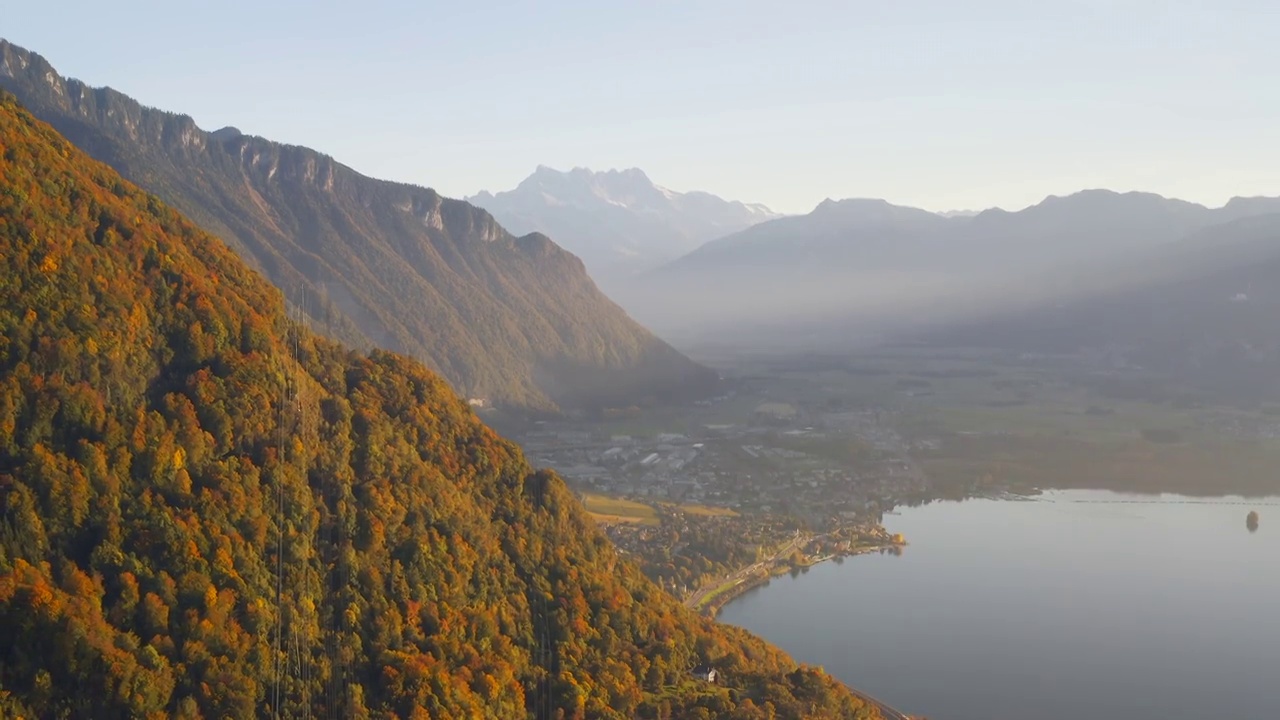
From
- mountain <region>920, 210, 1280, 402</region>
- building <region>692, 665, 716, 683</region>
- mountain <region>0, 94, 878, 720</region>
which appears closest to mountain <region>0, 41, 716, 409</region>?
mountain <region>0, 94, 878, 720</region>

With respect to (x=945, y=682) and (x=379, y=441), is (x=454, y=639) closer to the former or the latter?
(x=379, y=441)

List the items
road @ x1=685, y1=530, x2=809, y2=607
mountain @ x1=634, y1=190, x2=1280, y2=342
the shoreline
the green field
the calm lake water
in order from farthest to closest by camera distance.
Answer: mountain @ x1=634, y1=190, x2=1280, y2=342, the green field, road @ x1=685, y1=530, x2=809, y2=607, the shoreline, the calm lake water

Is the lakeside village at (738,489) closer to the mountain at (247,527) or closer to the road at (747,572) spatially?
the road at (747,572)

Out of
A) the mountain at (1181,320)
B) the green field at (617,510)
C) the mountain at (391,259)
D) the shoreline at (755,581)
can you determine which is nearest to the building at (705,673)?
the shoreline at (755,581)

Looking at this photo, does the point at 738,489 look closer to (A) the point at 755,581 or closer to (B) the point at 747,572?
(B) the point at 747,572

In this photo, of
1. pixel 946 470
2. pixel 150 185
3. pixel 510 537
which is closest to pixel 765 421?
pixel 946 470

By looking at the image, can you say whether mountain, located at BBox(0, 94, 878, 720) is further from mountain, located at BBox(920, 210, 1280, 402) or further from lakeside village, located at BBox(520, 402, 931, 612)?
mountain, located at BBox(920, 210, 1280, 402)

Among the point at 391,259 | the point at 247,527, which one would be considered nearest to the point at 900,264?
the point at 391,259
